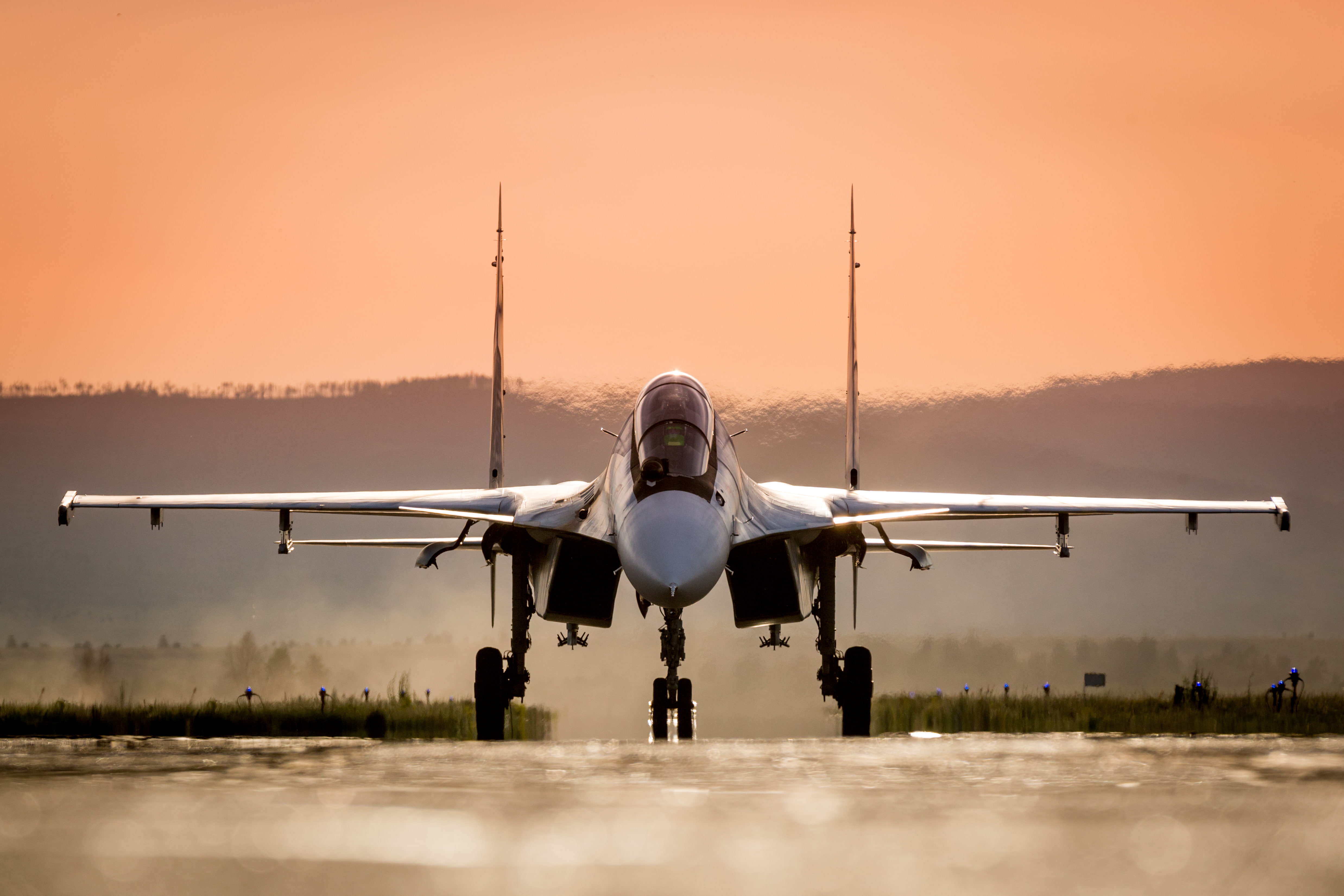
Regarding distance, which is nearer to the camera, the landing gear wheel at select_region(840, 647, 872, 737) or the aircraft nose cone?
the aircraft nose cone

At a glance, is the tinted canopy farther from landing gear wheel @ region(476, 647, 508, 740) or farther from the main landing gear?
landing gear wheel @ region(476, 647, 508, 740)

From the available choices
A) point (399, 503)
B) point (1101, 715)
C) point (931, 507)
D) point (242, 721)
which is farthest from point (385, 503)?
point (1101, 715)

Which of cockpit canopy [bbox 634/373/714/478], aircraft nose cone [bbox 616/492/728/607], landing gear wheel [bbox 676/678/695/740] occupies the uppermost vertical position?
cockpit canopy [bbox 634/373/714/478]

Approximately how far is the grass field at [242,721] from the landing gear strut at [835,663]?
13.7 ft

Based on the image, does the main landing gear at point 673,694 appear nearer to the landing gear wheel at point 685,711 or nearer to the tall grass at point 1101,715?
the landing gear wheel at point 685,711

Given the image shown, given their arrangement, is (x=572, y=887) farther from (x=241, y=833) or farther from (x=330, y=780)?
(x=330, y=780)

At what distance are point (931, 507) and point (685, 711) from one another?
4803 mm

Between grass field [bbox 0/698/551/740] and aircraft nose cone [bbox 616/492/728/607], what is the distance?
6.02 meters

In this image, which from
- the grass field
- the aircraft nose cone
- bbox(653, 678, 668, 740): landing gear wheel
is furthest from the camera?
the grass field

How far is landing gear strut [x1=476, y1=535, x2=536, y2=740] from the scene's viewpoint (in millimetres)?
22219

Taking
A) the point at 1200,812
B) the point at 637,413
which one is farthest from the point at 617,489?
the point at 1200,812

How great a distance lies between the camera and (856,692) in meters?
22.6

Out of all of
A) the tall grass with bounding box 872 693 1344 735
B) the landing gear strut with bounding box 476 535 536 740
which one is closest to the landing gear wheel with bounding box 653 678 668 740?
the landing gear strut with bounding box 476 535 536 740

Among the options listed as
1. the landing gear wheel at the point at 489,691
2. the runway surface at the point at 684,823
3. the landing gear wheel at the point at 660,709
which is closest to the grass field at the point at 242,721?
the landing gear wheel at the point at 489,691
